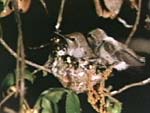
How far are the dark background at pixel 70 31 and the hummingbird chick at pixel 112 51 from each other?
38mm

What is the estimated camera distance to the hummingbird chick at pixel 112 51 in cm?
177

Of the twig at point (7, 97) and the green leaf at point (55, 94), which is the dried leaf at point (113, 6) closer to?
the green leaf at point (55, 94)

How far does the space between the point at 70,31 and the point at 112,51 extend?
0.16 m

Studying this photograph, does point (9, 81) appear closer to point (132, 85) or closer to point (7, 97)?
point (7, 97)

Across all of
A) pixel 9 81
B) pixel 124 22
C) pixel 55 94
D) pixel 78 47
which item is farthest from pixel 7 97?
pixel 124 22

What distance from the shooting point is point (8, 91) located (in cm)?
189

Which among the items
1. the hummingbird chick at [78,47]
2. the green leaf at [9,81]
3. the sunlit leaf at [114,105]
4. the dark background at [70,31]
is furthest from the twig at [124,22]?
the green leaf at [9,81]

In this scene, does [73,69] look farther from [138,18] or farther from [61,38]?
[138,18]

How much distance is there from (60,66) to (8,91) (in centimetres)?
19

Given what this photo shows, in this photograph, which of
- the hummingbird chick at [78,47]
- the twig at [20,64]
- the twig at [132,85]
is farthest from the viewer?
the twig at [132,85]

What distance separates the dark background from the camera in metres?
1.84

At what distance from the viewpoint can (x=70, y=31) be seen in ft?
6.11

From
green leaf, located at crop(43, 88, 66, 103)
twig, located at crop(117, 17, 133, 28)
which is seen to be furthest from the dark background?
green leaf, located at crop(43, 88, 66, 103)

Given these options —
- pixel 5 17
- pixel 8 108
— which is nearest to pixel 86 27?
pixel 5 17
